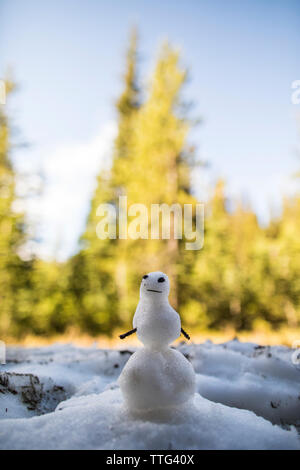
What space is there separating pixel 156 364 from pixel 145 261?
994 centimetres

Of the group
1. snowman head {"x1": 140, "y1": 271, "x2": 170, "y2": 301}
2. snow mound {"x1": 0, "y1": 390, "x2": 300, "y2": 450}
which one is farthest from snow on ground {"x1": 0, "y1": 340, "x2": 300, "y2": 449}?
snowman head {"x1": 140, "y1": 271, "x2": 170, "y2": 301}

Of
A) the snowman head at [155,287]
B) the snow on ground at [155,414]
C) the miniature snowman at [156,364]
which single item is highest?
the snowman head at [155,287]

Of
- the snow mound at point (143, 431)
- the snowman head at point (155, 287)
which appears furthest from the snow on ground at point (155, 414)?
the snowman head at point (155, 287)

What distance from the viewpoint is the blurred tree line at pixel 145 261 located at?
1058 centimetres

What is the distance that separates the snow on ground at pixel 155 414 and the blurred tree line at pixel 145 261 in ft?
25.8

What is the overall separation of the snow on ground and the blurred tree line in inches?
310


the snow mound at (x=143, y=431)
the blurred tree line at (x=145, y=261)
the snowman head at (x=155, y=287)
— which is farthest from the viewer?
the blurred tree line at (x=145, y=261)

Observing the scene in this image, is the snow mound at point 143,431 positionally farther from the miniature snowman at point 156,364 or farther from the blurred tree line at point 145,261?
the blurred tree line at point 145,261

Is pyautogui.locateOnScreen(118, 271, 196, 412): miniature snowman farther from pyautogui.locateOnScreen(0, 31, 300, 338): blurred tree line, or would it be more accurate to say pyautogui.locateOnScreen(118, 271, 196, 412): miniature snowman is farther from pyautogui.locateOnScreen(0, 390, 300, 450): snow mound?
pyautogui.locateOnScreen(0, 31, 300, 338): blurred tree line

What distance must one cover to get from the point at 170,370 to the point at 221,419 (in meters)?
0.26

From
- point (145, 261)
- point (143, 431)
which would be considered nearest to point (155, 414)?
point (143, 431)

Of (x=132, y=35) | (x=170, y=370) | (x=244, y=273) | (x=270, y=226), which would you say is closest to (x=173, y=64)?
(x=132, y=35)

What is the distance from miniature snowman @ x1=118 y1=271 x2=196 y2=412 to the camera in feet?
3.29

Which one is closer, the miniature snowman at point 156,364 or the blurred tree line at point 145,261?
the miniature snowman at point 156,364
